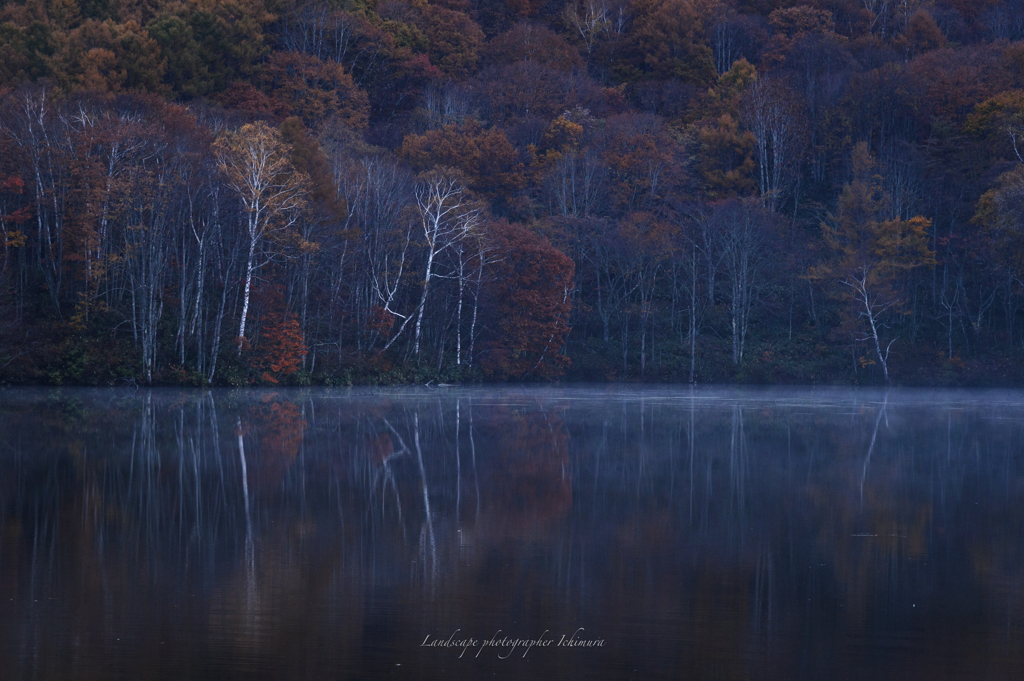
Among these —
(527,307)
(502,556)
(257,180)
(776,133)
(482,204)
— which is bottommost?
(502,556)

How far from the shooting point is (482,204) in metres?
42.5

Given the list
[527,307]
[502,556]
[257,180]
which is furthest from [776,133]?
[502,556]

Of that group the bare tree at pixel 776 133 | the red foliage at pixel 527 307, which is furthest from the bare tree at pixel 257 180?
the bare tree at pixel 776 133

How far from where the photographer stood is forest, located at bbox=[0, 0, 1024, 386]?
3597 centimetres

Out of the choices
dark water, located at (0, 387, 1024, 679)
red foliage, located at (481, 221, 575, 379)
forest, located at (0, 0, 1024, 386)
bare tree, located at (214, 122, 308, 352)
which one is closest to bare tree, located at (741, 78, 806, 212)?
forest, located at (0, 0, 1024, 386)

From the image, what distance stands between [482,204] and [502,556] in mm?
33964

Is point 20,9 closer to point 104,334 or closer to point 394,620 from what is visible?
point 104,334

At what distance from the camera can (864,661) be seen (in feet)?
22.7

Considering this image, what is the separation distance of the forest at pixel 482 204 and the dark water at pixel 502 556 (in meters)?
17.7

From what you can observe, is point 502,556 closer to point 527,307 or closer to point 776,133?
point 527,307

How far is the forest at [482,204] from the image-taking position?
36.0 metres

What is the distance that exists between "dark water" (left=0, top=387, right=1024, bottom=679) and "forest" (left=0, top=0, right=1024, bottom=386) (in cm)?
1769

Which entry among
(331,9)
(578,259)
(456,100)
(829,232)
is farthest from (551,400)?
(331,9)

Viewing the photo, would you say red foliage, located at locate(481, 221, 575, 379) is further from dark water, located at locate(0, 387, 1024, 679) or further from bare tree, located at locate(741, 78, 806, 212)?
dark water, located at locate(0, 387, 1024, 679)
